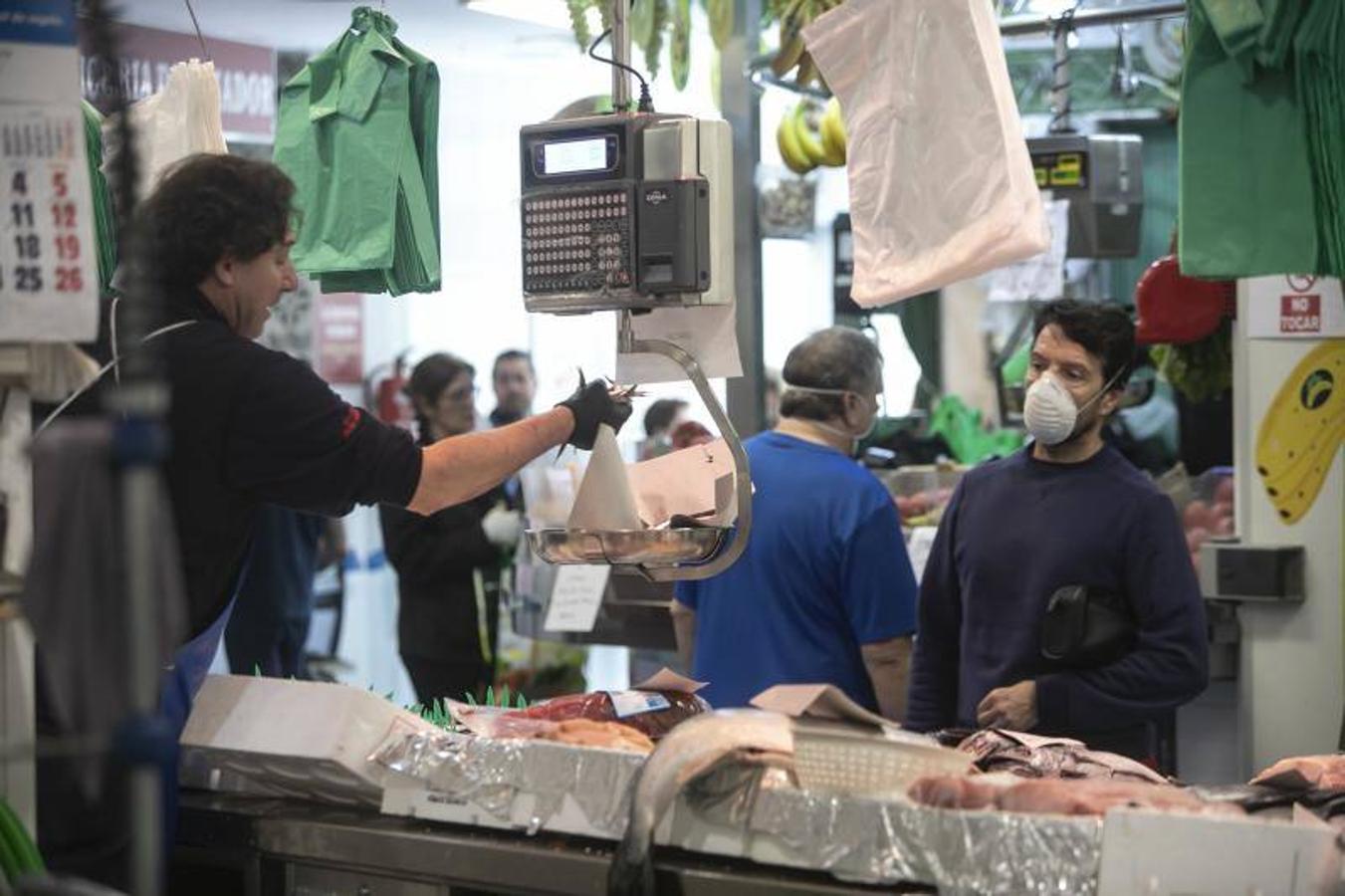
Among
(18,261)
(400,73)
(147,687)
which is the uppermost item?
(400,73)

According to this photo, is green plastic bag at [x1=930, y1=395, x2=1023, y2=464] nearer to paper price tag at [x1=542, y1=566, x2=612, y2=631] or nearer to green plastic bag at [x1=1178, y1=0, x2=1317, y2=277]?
paper price tag at [x1=542, y1=566, x2=612, y2=631]

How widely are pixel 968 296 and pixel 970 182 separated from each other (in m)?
10.1

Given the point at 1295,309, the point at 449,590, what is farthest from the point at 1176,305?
the point at 449,590

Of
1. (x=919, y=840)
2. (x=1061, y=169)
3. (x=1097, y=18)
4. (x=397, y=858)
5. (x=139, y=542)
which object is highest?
(x=1097, y=18)

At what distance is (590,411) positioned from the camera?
11.4 ft

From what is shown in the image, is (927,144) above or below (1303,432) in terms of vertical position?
above

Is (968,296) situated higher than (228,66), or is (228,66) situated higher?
(228,66)

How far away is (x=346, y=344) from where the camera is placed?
1081 cm

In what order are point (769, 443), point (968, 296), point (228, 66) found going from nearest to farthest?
point (769, 443) → point (228, 66) → point (968, 296)

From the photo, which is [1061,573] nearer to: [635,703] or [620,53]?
[635,703]

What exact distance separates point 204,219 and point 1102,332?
84.2 inches

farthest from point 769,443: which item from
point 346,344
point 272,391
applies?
point 346,344

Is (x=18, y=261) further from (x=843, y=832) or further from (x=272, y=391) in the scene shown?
(x=843, y=832)

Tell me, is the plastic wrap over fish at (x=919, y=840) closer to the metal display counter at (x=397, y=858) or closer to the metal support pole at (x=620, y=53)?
the metal display counter at (x=397, y=858)
